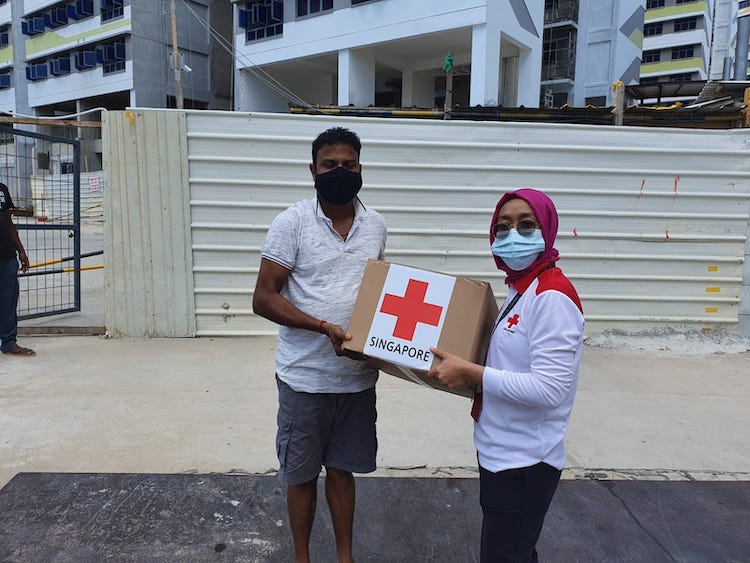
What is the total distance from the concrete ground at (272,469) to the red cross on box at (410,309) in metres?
1.15

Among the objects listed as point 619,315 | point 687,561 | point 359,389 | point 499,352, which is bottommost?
point 687,561

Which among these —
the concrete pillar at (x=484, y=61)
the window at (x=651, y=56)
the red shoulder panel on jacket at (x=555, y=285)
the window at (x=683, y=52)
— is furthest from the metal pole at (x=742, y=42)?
the window at (x=651, y=56)

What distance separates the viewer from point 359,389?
6.61 ft

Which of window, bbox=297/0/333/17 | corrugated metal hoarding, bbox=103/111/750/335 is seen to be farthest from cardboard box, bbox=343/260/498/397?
window, bbox=297/0/333/17

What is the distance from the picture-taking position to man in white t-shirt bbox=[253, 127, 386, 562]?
6.31 feet

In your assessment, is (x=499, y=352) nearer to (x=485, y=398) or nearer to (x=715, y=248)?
(x=485, y=398)

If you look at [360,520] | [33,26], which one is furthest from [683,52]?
[360,520]

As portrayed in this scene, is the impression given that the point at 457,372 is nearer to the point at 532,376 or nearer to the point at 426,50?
the point at 532,376

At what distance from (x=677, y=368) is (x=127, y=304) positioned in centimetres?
524

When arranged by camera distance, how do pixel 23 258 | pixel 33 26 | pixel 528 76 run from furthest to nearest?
pixel 33 26 < pixel 528 76 < pixel 23 258

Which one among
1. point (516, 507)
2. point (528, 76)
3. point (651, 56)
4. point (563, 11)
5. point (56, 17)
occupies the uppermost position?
point (651, 56)

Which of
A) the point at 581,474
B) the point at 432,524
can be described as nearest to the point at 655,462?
the point at 581,474

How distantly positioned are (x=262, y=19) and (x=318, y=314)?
71.9 ft

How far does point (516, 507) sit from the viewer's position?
A: 154 centimetres
